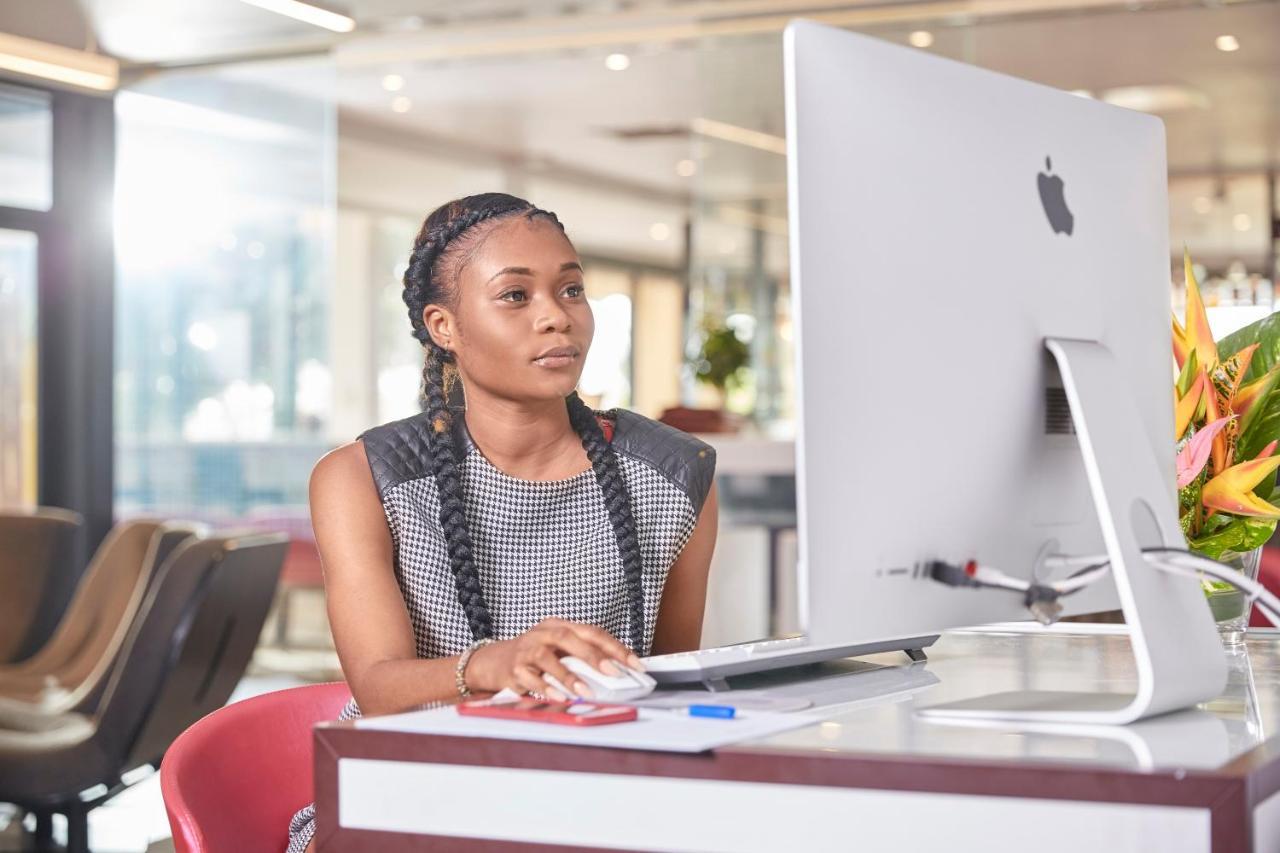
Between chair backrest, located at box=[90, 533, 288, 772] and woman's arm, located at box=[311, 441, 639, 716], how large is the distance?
215cm

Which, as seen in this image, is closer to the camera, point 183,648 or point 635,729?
point 635,729

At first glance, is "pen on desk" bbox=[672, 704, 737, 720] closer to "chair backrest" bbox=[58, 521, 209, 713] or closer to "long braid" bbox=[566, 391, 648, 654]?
"long braid" bbox=[566, 391, 648, 654]

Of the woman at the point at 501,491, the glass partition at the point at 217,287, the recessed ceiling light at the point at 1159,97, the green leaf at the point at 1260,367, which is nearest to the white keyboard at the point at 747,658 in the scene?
the woman at the point at 501,491

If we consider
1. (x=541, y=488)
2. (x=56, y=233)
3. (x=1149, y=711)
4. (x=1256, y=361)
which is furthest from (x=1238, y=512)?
(x=56, y=233)

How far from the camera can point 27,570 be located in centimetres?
509

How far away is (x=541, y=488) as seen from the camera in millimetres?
1877

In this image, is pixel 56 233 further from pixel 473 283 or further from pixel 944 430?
pixel 944 430

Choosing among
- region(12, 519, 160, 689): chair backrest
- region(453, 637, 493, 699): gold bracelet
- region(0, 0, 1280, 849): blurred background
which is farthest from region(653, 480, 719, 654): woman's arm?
region(0, 0, 1280, 849): blurred background

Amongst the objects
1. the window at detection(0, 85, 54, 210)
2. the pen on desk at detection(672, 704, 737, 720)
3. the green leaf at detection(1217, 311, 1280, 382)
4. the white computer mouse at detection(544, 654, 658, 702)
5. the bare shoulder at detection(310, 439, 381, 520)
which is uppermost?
the window at detection(0, 85, 54, 210)

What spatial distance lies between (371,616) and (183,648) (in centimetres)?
228

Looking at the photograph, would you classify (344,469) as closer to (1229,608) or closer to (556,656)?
(556,656)

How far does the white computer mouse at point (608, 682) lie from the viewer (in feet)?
4.33

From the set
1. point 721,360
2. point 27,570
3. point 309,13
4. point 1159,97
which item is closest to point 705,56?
point 721,360

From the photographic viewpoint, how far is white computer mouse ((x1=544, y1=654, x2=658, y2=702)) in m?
1.32
